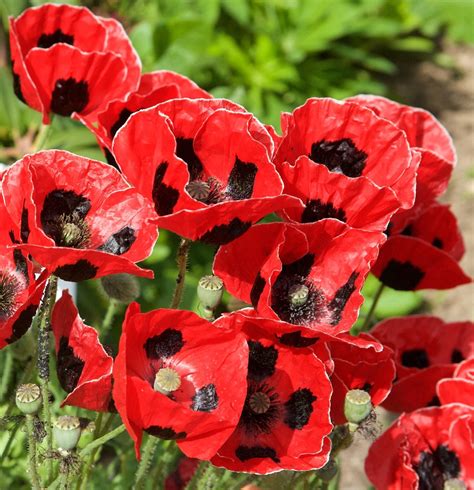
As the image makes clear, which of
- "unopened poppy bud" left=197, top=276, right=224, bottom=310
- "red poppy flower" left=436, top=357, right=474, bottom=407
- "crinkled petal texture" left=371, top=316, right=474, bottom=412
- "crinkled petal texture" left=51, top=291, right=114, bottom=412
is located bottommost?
"crinkled petal texture" left=371, top=316, right=474, bottom=412

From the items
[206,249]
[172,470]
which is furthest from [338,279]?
[206,249]

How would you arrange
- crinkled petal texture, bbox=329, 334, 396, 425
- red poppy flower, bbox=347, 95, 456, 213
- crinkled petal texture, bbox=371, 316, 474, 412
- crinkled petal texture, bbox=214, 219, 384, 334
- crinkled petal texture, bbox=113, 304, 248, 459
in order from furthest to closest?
crinkled petal texture, bbox=371, 316, 474, 412, red poppy flower, bbox=347, 95, 456, 213, crinkled petal texture, bbox=329, 334, 396, 425, crinkled petal texture, bbox=214, 219, 384, 334, crinkled petal texture, bbox=113, 304, 248, 459

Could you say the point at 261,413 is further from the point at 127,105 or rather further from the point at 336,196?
the point at 127,105

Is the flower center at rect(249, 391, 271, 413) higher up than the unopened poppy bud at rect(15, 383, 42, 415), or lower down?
lower down

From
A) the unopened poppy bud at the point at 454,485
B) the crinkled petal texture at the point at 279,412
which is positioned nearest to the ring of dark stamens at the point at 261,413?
the crinkled petal texture at the point at 279,412

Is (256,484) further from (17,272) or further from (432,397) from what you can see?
(17,272)

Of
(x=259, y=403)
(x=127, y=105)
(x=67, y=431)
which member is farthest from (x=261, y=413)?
(x=127, y=105)

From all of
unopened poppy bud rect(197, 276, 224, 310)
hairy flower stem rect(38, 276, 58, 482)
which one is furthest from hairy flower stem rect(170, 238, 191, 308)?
hairy flower stem rect(38, 276, 58, 482)

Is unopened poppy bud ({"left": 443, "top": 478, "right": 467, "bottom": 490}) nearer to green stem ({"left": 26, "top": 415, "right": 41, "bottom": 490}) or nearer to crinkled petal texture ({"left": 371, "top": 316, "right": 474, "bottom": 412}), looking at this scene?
crinkled petal texture ({"left": 371, "top": 316, "right": 474, "bottom": 412})
